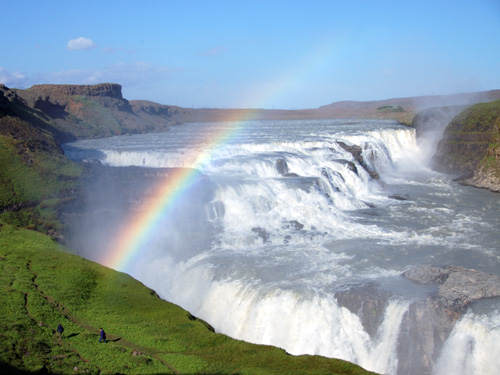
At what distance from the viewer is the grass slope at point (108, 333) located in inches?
318

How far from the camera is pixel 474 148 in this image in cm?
3422

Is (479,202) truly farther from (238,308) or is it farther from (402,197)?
(238,308)

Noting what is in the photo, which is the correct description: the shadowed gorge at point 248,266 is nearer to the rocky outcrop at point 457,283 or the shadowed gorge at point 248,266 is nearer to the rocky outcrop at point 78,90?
the rocky outcrop at point 457,283

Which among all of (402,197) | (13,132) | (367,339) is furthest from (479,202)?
(13,132)

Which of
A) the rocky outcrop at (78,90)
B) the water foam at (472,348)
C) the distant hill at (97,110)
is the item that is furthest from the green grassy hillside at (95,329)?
the rocky outcrop at (78,90)

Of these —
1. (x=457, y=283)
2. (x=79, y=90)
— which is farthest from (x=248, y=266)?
(x=79, y=90)

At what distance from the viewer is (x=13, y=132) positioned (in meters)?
26.0

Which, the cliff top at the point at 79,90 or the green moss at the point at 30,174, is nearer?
the green moss at the point at 30,174

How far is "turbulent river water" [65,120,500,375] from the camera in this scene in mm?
12047

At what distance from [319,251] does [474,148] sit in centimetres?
2325

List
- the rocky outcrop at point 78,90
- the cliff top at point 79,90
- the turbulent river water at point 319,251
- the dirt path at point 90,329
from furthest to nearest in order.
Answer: the cliff top at point 79,90
the rocky outcrop at point 78,90
the turbulent river water at point 319,251
the dirt path at point 90,329

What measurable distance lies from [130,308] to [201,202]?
38.5 feet

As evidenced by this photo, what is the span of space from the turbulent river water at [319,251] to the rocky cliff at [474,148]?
197 cm

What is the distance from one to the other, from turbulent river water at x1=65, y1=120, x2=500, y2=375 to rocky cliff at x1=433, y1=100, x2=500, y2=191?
197cm
